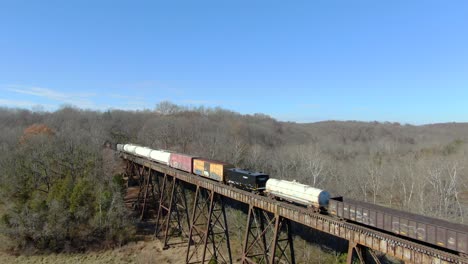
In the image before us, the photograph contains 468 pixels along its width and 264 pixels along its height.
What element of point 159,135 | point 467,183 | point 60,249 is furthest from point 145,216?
point 467,183

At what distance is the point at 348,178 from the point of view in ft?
169

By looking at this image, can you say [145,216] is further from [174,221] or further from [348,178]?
[348,178]

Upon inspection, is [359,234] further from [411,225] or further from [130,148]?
[130,148]

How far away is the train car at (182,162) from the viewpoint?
3011cm

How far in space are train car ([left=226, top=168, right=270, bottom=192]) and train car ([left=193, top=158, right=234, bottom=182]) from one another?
1.00m

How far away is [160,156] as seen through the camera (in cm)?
3650

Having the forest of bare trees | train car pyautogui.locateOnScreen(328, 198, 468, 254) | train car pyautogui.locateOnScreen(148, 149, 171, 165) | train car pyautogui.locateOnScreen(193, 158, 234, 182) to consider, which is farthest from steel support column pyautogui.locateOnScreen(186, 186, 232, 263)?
train car pyautogui.locateOnScreen(328, 198, 468, 254)

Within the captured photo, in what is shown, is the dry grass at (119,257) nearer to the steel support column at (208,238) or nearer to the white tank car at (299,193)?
the steel support column at (208,238)

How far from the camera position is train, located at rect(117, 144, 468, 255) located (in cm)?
1222

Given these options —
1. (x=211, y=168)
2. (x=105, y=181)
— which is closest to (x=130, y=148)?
(x=105, y=181)

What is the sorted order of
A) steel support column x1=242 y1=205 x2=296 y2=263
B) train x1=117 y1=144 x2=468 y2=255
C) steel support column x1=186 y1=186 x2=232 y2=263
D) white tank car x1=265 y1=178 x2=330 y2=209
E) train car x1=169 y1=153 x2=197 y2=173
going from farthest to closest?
train car x1=169 y1=153 x2=197 y2=173, steel support column x1=186 y1=186 x2=232 y2=263, steel support column x1=242 y1=205 x2=296 y2=263, white tank car x1=265 y1=178 x2=330 y2=209, train x1=117 y1=144 x2=468 y2=255

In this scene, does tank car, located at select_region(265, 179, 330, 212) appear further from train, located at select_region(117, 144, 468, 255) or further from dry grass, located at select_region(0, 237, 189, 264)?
dry grass, located at select_region(0, 237, 189, 264)

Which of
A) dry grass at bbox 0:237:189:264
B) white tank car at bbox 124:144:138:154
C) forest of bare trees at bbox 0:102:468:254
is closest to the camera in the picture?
dry grass at bbox 0:237:189:264

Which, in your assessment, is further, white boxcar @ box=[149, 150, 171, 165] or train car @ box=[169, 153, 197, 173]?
white boxcar @ box=[149, 150, 171, 165]
